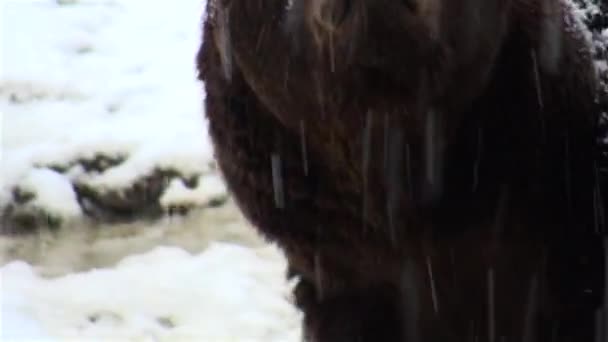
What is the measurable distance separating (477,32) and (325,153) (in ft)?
1.54

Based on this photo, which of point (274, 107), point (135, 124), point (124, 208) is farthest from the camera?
point (135, 124)

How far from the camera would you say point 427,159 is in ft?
9.48

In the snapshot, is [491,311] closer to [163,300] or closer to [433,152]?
[433,152]

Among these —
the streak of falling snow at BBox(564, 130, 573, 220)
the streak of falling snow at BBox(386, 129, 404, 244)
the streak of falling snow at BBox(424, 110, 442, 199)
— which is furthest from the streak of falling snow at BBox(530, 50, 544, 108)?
the streak of falling snow at BBox(386, 129, 404, 244)

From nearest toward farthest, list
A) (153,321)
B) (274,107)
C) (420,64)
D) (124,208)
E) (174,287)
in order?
(420,64)
(274,107)
(153,321)
(174,287)
(124,208)

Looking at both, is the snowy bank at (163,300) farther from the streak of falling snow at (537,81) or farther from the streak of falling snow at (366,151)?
the streak of falling snow at (537,81)

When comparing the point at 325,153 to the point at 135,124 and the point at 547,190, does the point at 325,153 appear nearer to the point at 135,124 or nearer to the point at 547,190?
the point at 547,190

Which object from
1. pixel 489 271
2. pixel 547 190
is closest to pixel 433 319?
pixel 489 271

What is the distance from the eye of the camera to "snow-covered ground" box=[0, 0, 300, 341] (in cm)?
484

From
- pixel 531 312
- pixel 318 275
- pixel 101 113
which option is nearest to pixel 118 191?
pixel 101 113

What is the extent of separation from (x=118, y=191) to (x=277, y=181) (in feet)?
9.69

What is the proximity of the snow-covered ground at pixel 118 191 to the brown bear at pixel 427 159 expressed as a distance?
61.2 inches

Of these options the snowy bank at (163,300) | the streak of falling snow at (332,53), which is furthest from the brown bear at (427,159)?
the snowy bank at (163,300)

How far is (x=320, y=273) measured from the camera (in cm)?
322
